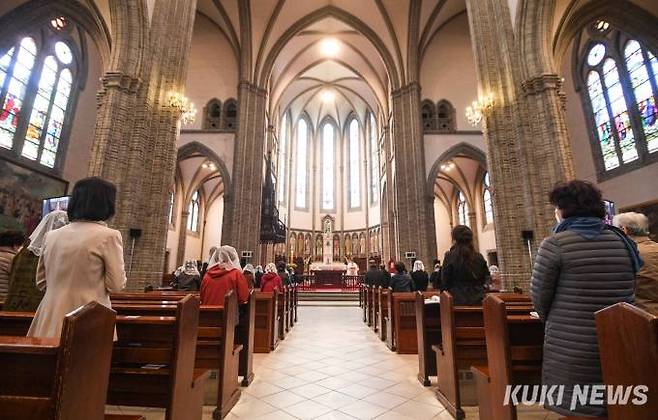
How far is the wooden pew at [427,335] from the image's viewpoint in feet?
12.6

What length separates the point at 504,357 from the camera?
78.6 inches

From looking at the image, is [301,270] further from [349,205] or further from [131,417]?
[131,417]

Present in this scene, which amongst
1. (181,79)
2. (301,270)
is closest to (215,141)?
(181,79)

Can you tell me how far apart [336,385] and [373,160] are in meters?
24.4

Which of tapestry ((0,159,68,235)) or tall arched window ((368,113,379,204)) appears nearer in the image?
tapestry ((0,159,68,235))

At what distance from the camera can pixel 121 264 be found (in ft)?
6.21

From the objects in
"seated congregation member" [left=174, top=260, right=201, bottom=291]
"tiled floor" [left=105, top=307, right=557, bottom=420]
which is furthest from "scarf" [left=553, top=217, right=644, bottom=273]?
"seated congregation member" [left=174, top=260, right=201, bottom=291]

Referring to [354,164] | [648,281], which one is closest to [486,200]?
[354,164]

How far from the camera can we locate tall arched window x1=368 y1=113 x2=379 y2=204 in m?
26.2

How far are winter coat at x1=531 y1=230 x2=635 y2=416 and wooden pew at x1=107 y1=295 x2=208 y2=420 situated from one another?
2260mm

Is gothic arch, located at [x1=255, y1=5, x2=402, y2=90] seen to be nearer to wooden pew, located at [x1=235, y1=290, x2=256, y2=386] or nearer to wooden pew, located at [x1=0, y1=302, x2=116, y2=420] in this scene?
wooden pew, located at [x1=235, y1=290, x2=256, y2=386]

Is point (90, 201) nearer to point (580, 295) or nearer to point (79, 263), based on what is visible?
point (79, 263)

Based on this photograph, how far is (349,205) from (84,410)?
2753cm

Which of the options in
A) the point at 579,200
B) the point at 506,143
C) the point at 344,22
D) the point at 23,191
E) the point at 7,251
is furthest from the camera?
the point at 344,22
